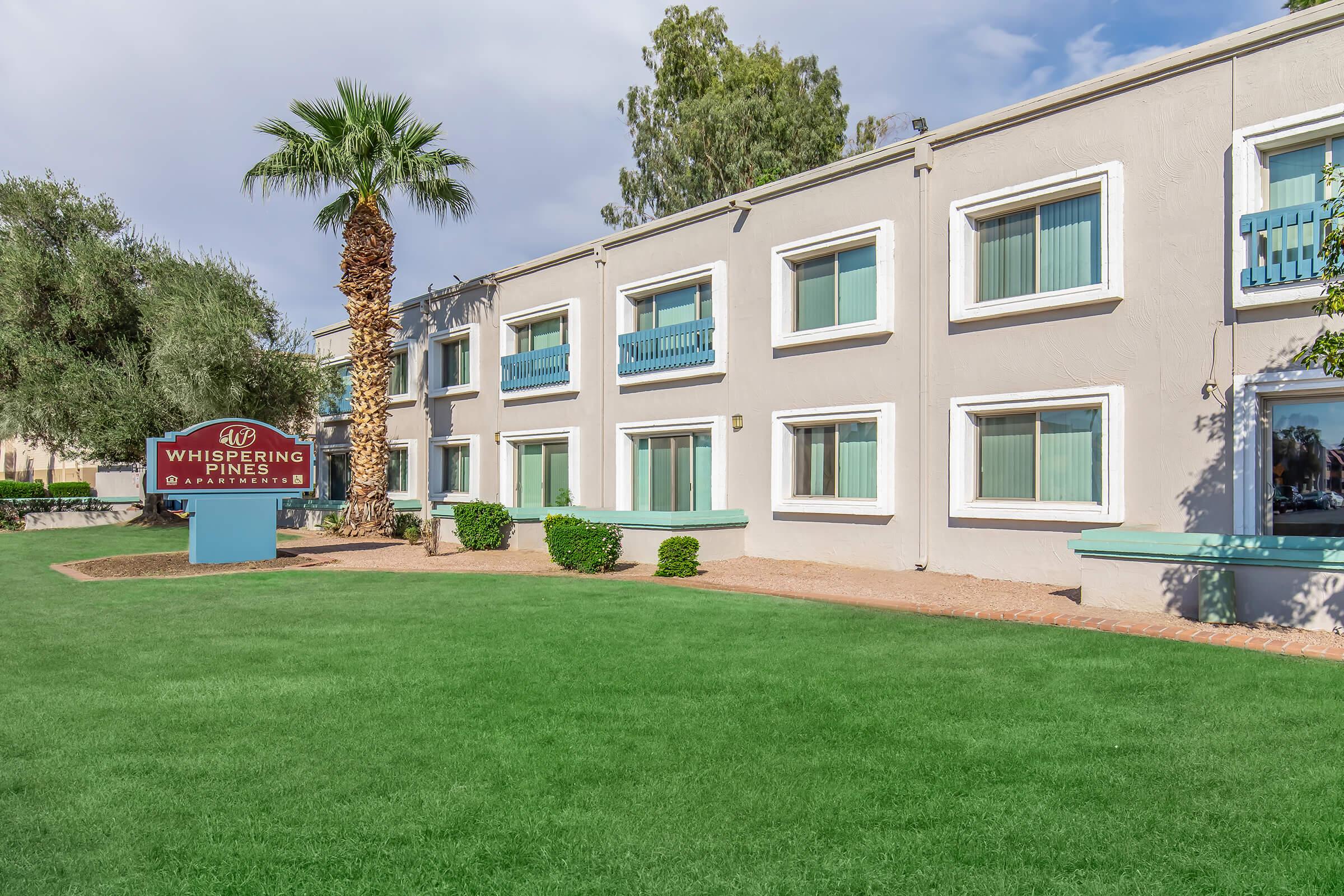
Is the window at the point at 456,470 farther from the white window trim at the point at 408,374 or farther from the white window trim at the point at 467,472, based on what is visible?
the white window trim at the point at 408,374

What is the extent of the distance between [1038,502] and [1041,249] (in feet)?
12.7

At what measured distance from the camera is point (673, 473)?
2005 cm

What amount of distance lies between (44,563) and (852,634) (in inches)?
632

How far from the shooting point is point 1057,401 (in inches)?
535

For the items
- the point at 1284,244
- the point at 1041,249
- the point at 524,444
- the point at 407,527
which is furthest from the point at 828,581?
the point at 407,527

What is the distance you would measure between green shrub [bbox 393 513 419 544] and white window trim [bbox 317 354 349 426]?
21.1 feet

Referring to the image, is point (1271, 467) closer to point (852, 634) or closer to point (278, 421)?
point (852, 634)

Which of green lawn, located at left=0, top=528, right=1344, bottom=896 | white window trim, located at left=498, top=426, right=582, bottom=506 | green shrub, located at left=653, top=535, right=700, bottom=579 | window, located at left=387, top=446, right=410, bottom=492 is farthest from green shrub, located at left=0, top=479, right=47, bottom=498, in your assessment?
green lawn, located at left=0, top=528, right=1344, bottom=896

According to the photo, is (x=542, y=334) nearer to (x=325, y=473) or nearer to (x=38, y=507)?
(x=325, y=473)

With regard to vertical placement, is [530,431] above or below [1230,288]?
below

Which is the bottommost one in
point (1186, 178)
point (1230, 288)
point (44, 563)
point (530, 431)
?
point (44, 563)

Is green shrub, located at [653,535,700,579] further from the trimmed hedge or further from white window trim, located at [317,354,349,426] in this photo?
the trimmed hedge

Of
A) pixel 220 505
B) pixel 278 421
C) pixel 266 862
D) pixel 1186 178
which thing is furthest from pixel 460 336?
pixel 266 862

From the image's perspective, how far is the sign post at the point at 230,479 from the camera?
16.8 m
